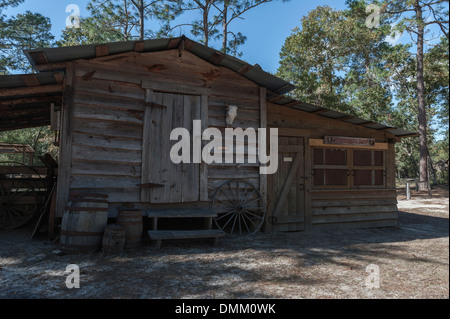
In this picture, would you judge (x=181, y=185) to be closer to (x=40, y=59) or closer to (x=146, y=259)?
(x=146, y=259)

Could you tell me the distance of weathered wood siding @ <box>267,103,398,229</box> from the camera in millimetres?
7871

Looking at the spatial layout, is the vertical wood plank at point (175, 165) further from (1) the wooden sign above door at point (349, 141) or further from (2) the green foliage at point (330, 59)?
(2) the green foliage at point (330, 59)

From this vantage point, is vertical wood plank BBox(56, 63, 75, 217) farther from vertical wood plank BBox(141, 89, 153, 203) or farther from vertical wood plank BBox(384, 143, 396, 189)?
vertical wood plank BBox(384, 143, 396, 189)

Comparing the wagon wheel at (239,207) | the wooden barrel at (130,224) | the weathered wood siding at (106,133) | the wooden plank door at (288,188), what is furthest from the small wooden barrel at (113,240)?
the wooden plank door at (288,188)

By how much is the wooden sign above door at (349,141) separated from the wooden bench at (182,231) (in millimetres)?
3912

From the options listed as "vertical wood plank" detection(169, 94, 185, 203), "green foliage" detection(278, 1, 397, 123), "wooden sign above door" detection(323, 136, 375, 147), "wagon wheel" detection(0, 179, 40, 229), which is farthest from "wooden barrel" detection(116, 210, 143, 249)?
"green foliage" detection(278, 1, 397, 123)

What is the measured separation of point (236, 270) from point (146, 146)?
3142mm

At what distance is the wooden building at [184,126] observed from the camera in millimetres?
5723

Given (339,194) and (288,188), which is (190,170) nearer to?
(288,188)

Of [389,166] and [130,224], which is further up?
[389,166]

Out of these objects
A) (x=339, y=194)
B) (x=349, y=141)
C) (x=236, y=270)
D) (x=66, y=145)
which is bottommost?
(x=236, y=270)

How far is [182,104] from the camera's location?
21.4ft

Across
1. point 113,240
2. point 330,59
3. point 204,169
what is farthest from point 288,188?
point 330,59

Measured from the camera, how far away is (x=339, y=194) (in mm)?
8227
